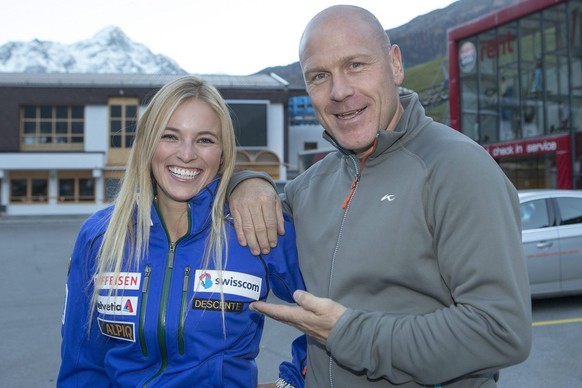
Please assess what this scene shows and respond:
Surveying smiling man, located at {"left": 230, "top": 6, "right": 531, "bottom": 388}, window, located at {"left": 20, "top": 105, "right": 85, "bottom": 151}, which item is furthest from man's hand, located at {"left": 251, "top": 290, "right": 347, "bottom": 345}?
window, located at {"left": 20, "top": 105, "right": 85, "bottom": 151}

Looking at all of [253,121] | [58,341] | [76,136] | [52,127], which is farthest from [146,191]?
[52,127]

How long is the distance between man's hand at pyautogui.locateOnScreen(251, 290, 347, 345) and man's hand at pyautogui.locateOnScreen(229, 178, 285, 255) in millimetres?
465

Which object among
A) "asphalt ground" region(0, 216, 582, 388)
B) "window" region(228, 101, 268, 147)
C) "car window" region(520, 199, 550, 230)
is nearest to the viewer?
"asphalt ground" region(0, 216, 582, 388)

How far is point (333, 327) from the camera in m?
1.69

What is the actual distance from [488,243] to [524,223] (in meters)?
6.80

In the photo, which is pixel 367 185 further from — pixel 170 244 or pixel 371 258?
pixel 170 244

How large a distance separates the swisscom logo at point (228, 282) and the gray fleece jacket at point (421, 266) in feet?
1.12

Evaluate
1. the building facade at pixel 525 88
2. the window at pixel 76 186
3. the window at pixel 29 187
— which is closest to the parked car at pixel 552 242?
the building facade at pixel 525 88

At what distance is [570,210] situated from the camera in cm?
795

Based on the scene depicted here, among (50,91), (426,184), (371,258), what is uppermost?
(50,91)

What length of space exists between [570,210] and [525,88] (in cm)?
1954

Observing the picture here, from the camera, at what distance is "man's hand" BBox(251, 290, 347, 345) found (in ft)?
5.57

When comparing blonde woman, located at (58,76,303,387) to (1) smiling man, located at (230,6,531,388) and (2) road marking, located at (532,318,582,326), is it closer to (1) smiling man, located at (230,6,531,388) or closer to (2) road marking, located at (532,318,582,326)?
(1) smiling man, located at (230,6,531,388)

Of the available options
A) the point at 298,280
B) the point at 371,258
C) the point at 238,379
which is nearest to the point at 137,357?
the point at 238,379
